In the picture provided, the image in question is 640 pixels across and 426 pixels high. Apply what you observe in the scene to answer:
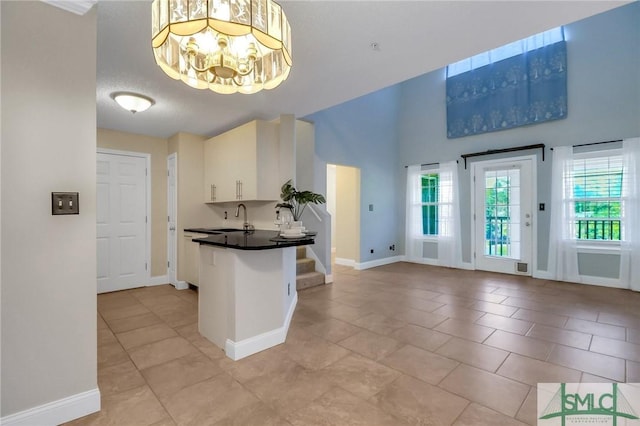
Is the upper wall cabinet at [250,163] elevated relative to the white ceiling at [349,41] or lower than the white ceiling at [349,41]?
lower

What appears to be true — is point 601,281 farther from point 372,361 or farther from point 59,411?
point 59,411

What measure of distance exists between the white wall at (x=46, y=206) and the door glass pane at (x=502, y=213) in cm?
622

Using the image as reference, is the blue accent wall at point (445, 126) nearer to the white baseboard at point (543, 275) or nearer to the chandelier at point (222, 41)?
the white baseboard at point (543, 275)

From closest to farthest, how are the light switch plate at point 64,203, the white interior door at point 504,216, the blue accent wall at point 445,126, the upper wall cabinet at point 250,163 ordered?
the light switch plate at point 64,203 < the upper wall cabinet at point 250,163 < the blue accent wall at point 445,126 < the white interior door at point 504,216

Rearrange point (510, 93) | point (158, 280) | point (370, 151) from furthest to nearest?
1. point (370, 151)
2. point (510, 93)
3. point (158, 280)

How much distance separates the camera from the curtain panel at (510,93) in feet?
16.6

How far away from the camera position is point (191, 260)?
178 inches

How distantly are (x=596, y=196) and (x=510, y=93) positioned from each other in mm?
2303

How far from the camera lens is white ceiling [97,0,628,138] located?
182cm

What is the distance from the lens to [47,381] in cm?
163

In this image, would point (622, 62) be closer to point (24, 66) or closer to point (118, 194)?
point (24, 66)

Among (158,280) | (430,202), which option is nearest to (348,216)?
Answer: (430,202)

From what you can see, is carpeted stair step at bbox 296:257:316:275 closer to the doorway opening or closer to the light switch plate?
the doorway opening

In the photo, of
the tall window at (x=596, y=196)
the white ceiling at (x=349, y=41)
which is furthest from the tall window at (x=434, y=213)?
the white ceiling at (x=349, y=41)
